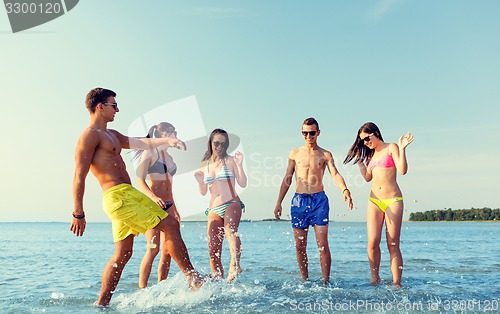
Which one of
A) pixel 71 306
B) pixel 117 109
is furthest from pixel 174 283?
pixel 117 109

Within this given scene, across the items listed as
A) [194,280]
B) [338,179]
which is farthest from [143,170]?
[338,179]

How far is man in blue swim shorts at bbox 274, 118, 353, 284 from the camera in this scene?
7523 millimetres

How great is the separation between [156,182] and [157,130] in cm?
79

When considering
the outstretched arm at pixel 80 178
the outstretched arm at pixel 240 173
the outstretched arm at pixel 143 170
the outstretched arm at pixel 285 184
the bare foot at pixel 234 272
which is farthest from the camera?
the outstretched arm at pixel 285 184

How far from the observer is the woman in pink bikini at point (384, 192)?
7055mm

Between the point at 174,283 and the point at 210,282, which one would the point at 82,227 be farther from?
the point at 210,282

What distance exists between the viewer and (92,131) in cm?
557

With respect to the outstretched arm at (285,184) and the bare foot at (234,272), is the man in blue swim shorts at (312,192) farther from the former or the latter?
the bare foot at (234,272)

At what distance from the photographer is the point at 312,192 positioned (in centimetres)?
764

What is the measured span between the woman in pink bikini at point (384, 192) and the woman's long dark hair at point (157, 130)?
9.89 feet

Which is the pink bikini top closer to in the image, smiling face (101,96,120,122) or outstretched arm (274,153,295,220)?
outstretched arm (274,153,295,220)

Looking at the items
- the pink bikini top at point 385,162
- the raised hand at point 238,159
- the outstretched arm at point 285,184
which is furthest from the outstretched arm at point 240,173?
the pink bikini top at point 385,162

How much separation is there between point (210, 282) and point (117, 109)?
9.03 ft

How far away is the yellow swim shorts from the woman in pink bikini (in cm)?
343
